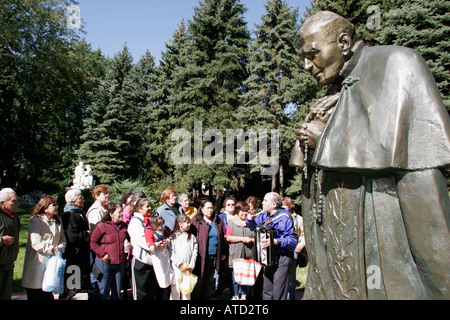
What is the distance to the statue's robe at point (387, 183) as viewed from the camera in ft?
5.18

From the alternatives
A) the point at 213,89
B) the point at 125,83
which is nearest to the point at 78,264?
the point at 213,89

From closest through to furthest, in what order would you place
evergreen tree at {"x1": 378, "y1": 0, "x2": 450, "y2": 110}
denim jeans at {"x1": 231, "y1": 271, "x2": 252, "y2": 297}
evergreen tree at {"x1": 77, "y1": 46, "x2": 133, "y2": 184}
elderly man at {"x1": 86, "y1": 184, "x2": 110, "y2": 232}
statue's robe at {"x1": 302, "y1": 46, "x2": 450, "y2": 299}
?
statue's robe at {"x1": 302, "y1": 46, "x2": 450, "y2": 299}
denim jeans at {"x1": 231, "y1": 271, "x2": 252, "y2": 297}
elderly man at {"x1": 86, "y1": 184, "x2": 110, "y2": 232}
evergreen tree at {"x1": 378, "y1": 0, "x2": 450, "y2": 110}
evergreen tree at {"x1": 77, "y1": 46, "x2": 133, "y2": 184}

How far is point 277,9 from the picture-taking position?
77.5ft

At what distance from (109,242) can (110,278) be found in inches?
24.4

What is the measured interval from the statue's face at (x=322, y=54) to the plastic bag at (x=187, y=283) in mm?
4255

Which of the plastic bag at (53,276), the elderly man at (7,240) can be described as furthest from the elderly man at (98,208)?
the elderly man at (7,240)

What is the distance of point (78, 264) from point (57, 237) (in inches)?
32.1

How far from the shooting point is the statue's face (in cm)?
199

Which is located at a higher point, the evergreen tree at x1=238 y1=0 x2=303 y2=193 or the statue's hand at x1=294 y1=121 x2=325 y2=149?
the evergreen tree at x1=238 y1=0 x2=303 y2=193

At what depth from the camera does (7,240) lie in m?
4.08

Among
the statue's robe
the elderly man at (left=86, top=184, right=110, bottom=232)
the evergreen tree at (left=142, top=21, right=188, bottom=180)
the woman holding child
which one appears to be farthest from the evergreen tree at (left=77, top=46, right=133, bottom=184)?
the statue's robe

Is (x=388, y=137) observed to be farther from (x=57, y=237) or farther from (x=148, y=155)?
(x=148, y=155)

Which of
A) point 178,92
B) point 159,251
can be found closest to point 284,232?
point 159,251

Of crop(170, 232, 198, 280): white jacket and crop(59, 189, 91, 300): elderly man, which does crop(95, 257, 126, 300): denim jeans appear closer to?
crop(59, 189, 91, 300): elderly man
